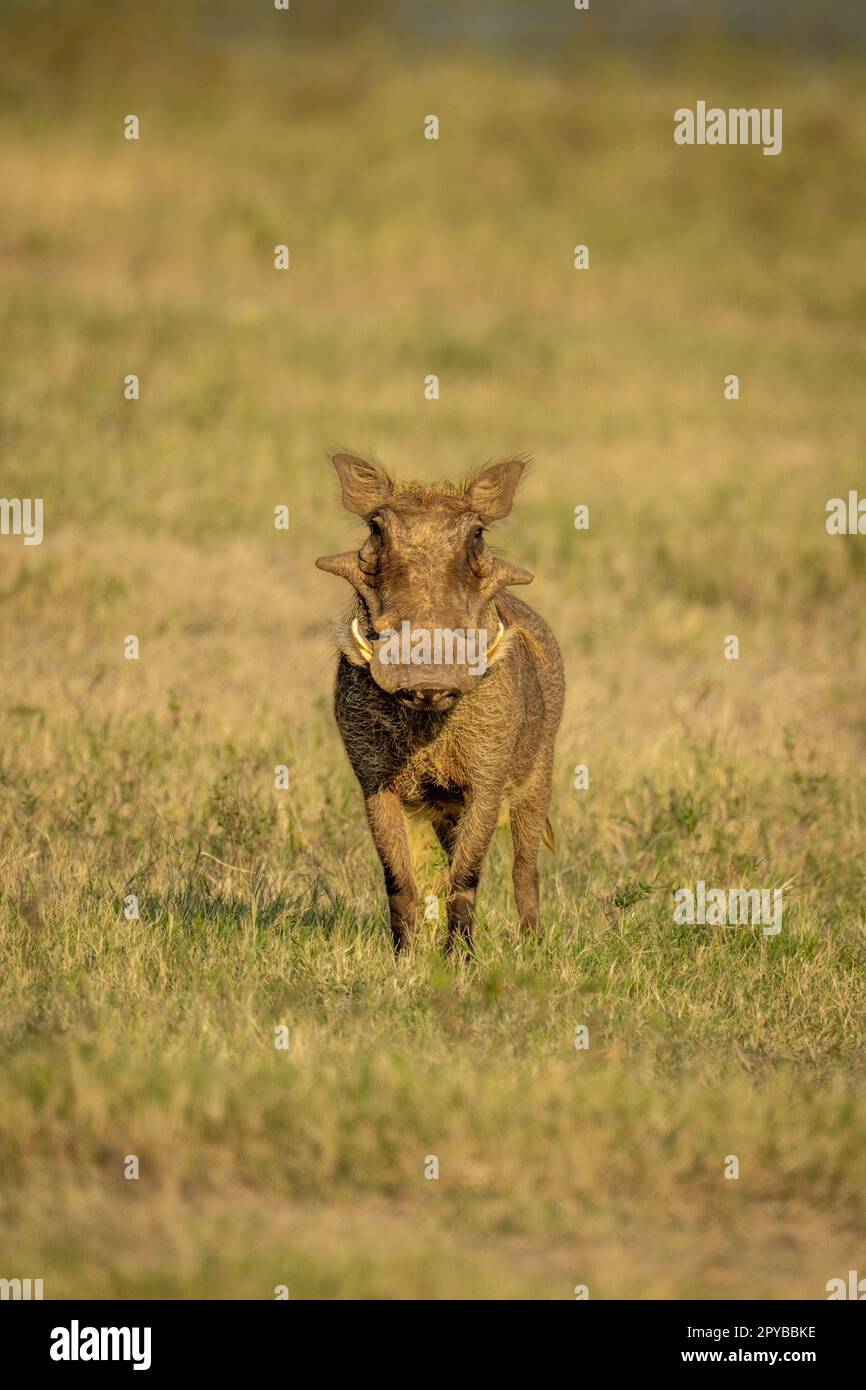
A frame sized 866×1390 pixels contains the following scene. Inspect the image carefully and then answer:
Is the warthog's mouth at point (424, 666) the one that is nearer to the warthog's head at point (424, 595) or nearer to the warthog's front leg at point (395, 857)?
the warthog's head at point (424, 595)

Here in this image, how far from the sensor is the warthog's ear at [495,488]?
6.54 m

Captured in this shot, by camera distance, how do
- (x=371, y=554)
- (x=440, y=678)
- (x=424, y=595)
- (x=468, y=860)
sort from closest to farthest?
(x=440, y=678)
(x=424, y=595)
(x=371, y=554)
(x=468, y=860)

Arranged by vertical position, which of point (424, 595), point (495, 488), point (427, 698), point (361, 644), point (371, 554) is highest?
point (495, 488)

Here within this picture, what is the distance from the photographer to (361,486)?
6582 mm

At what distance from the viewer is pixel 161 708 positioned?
998 cm

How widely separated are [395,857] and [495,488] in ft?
4.21

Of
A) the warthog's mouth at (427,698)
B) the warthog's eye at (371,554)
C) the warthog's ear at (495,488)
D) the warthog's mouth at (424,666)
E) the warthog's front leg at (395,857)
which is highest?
the warthog's ear at (495,488)

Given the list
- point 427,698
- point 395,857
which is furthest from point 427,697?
point 395,857

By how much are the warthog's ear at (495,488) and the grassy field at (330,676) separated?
1.43 meters

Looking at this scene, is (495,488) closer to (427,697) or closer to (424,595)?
(424,595)

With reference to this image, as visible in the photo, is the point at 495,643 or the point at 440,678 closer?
the point at 440,678

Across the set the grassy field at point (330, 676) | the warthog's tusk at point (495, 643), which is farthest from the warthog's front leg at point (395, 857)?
the warthog's tusk at point (495, 643)

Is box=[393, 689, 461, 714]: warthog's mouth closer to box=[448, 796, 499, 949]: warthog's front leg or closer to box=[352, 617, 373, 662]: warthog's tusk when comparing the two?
box=[352, 617, 373, 662]: warthog's tusk

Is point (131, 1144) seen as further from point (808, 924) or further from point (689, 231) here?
point (689, 231)
